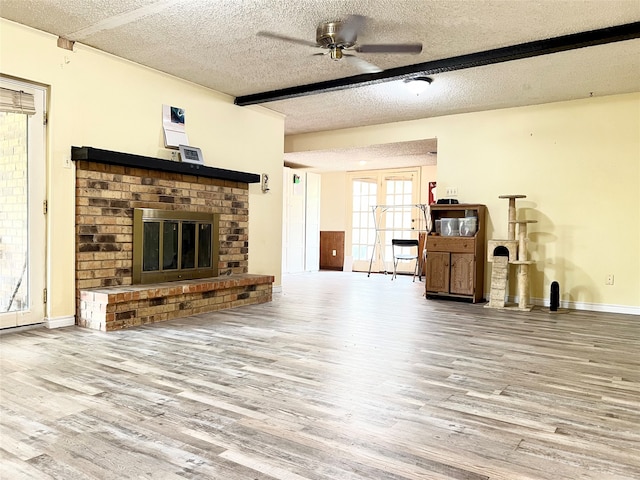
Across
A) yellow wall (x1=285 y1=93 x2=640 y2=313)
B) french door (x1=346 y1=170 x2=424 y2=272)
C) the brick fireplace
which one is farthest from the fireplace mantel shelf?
french door (x1=346 y1=170 x2=424 y2=272)

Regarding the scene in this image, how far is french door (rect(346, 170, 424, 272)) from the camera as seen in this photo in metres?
9.40

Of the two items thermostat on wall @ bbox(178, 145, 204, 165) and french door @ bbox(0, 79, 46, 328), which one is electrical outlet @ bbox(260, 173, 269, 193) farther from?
french door @ bbox(0, 79, 46, 328)

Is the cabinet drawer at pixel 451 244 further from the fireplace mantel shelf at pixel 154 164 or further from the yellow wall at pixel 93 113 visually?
the yellow wall at pixel 93 113

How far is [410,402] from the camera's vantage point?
221cm

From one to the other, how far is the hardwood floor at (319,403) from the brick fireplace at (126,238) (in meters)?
0.25

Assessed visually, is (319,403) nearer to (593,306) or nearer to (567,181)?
(593,306)

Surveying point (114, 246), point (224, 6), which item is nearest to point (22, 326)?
point (114, 246)

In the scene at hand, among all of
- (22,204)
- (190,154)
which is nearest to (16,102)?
(22,204)

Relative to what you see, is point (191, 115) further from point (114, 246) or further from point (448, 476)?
point (448, 476)

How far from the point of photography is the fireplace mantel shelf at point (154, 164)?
3789mm

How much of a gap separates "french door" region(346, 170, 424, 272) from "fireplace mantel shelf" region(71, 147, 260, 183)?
447cm

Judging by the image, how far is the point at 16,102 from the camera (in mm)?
3576

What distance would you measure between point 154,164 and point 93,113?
65cm

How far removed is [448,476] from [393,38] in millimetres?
3237
